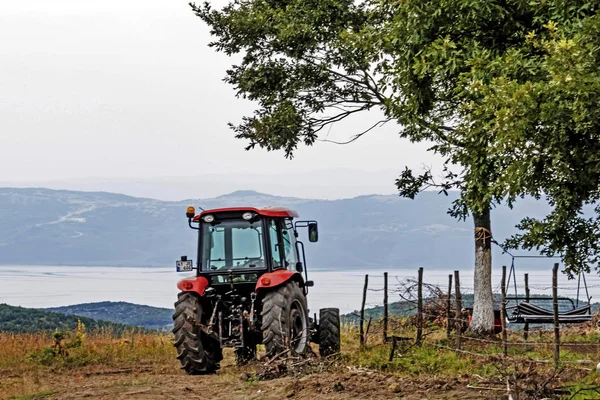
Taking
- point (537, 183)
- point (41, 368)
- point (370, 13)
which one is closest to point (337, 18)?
point (370, 13)

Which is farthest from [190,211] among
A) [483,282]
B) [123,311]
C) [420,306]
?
[123,311]

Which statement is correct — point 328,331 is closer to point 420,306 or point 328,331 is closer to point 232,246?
point 232,246

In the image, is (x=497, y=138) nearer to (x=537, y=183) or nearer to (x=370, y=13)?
(x=537, y=183)

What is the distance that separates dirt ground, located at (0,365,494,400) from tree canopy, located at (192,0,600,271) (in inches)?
155

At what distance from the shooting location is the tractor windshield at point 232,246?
57.0 feet

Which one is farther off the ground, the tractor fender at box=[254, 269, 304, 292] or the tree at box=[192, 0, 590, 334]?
the tree at box=[192, 0, 590, 334]

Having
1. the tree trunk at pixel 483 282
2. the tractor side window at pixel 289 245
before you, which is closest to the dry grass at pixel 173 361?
the tree trunk at pixel 483 282

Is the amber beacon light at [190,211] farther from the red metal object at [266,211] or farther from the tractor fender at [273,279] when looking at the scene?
the tractor fender at [273,279]

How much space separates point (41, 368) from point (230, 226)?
5.47 metres

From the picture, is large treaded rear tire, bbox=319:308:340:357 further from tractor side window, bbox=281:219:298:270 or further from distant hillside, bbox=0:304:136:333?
distant hillside, bbox=0:304:136:333

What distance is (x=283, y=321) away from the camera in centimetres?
1623

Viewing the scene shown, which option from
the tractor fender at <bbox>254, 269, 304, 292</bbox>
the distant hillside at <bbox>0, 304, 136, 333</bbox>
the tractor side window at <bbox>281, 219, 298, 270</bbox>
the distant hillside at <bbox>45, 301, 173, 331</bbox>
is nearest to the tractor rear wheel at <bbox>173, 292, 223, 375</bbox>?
the tractor fender at <bbox>254, 269, 304, 292</bbox>

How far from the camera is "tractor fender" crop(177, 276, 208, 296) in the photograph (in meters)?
16.9

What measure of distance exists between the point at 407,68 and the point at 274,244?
4.45 m
